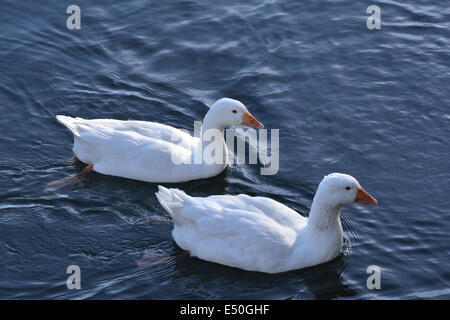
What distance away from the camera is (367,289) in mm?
Result: 10188

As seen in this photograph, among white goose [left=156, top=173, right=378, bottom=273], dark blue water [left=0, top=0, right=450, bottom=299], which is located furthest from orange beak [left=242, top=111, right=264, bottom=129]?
white goose [left=156, top=173, right=378, bottom=273]

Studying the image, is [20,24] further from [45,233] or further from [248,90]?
[45,233]

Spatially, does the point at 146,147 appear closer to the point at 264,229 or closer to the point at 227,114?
the point at 227,114

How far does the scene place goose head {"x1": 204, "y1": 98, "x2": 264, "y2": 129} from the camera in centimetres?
1233

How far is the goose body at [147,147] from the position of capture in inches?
478

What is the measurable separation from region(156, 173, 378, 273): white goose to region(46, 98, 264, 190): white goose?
1.56 m

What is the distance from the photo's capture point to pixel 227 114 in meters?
12.4

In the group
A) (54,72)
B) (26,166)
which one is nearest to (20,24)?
(54,72)

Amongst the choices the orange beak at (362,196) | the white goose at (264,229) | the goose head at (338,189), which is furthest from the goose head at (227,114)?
the orange beak at (362,196)

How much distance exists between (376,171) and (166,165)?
3311 millimetres

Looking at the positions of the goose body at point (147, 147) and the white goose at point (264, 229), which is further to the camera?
the goose body at point (147, 147)

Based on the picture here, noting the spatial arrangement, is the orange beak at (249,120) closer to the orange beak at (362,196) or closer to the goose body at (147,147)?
the goose body at (147,147)

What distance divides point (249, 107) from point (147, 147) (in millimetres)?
2839

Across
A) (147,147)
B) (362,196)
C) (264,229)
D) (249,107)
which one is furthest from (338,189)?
(249,107)
